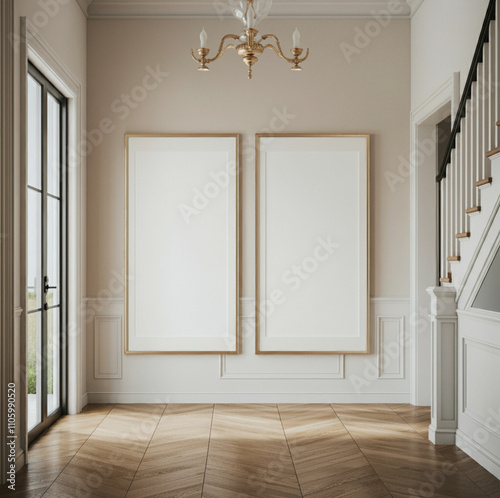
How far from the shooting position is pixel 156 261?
538 centimetres

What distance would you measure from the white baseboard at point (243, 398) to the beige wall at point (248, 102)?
927 mm

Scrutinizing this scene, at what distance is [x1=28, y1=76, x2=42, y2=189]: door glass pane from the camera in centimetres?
416

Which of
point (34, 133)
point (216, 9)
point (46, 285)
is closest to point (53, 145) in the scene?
point (34, 133)

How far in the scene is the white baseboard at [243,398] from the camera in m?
5.39

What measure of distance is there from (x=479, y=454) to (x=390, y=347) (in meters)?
1.85

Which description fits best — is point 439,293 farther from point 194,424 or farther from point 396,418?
point 194,424

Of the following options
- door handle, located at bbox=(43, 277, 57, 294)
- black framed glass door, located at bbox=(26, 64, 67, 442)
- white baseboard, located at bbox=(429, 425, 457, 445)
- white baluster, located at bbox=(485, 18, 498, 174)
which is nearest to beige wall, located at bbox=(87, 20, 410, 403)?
black framed glass door, located at bbox=(26, 64, 67, 442)

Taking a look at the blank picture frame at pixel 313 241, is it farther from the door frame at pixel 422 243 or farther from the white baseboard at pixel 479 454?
the white baseboard at pixel 479 454

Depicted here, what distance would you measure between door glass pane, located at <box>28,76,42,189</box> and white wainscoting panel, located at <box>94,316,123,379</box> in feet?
5.06

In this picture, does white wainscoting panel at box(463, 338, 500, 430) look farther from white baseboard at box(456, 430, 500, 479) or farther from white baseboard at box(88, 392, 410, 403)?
white baseboard at box(88, 392, 410, 403)

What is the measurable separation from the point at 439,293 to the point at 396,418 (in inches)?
54.1

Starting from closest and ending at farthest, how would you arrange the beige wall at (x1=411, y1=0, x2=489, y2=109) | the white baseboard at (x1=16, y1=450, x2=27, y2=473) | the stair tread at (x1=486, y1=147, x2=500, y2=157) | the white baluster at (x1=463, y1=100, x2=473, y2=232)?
the stair tread at (x1=486, y1=147, x2=500, y2=157)
the white baseboard at (x1=16, y1=450, x2=27, y2=473)
the white baluster at (x1=463, y1=100, x2=473, y2=232)
the beige wall at (x1=411, y1=0, x2=489, y2=109)

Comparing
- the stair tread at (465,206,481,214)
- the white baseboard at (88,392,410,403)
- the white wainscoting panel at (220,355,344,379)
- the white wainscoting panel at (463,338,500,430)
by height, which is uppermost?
the stair tread at (465,206,481,214)

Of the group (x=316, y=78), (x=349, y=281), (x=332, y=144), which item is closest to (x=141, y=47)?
(x=316, y=78)
